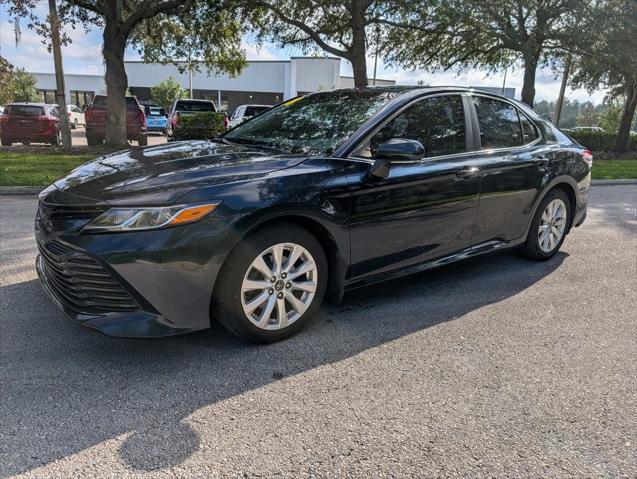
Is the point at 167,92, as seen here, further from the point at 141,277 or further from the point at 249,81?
the point at 141,277

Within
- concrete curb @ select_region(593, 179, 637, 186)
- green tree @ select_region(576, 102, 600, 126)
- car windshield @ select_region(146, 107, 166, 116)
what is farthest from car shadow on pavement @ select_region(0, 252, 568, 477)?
green tree @ select_region(576, 102, 600, 126)

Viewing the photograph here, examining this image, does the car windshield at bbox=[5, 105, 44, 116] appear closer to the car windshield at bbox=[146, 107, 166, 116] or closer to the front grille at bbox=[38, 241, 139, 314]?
the car windshield at bbox=[146, 107, 166, 116]

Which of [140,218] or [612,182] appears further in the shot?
[612,182]

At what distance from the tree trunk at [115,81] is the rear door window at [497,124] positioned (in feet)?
37.5

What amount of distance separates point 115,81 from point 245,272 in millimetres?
12216

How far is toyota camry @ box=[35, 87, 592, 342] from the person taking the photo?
8.59 feet

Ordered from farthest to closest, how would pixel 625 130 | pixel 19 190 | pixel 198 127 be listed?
pixel 625 130 → pixel 198 127 → pixel 19 190

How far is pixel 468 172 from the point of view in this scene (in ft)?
12.8

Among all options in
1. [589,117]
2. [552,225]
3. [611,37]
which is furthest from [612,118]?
[552,225]

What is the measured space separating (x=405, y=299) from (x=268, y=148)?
5.26ft

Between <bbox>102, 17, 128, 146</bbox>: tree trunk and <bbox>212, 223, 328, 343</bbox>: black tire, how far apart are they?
39.3 feet

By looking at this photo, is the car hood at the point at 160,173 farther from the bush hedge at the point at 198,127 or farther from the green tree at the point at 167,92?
the green tree at the point at 167,92

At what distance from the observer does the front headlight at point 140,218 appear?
102 inches

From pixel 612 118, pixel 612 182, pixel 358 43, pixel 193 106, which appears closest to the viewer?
pixel 612 182
